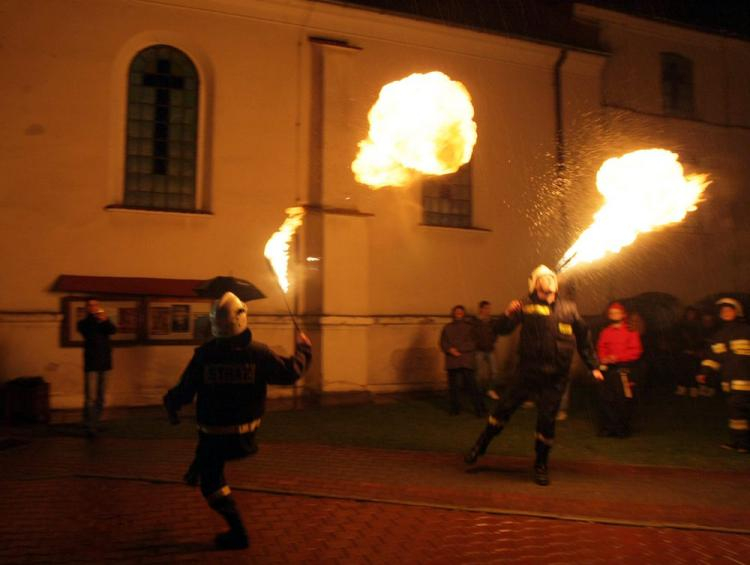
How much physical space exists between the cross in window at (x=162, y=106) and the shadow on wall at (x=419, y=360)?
18.4 ft

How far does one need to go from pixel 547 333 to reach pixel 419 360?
5.88m

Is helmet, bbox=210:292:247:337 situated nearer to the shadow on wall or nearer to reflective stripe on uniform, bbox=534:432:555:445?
reflective stripe on uniform, bbox=534:432:555:445

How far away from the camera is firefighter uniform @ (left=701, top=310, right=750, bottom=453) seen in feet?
24.9

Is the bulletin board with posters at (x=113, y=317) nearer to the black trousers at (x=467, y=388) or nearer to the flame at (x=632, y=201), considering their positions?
the black trousers at (x=467, y=388)

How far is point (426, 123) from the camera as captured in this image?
9.12 m

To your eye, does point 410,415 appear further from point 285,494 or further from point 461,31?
point 461,31

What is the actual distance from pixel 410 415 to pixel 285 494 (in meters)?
4.30

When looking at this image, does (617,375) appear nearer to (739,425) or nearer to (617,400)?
(617,400)

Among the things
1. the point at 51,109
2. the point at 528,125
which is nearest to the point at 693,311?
the point at 528,125

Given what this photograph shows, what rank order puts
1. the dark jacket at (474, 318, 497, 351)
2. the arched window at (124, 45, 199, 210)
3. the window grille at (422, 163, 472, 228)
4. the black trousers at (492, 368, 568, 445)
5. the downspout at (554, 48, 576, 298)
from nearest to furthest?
the black trousers at (492, 368, 568, 445) → the dark jacket at (474, 318, 497, 351) → the arched window at (124, 45, 199, 210) → the window grille at (422, 163, 472, 228) → the downspout at (554, 48, 576, 298)

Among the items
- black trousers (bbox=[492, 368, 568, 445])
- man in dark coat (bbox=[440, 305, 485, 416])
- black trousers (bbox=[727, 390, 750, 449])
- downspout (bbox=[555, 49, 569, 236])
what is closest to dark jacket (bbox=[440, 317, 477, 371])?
man in dark coat (bbox=[440, 305, 485, 416])

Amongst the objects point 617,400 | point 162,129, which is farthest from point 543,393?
point 162,129

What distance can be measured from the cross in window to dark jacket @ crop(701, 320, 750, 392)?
366 inches

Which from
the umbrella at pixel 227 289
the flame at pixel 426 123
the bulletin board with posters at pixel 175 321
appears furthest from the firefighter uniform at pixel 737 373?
the bulletin board with posters at pixel 175 321
